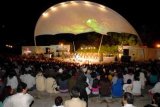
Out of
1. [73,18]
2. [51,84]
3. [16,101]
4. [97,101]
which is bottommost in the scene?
[97,101]

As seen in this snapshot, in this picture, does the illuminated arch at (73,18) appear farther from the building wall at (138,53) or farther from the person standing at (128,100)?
the person standing at (128,100)

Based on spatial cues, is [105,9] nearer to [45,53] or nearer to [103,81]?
[45,53]

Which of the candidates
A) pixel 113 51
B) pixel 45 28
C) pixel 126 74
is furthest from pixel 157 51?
pixel 126 74

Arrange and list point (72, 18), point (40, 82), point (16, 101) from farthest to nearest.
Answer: point (72, 18)
point (40, 82)
point (16, 101)

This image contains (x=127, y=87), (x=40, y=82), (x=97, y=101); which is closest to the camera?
(x=127, y=87)

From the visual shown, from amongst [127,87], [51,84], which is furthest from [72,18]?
[127,87]

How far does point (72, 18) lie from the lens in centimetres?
2562

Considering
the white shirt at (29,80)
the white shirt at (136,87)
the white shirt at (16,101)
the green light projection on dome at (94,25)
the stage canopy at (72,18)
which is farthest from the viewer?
the stage canopy at (72,18)

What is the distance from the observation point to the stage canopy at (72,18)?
2523 centimetres

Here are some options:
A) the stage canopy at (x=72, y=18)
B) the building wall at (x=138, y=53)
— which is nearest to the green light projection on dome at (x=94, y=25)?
the stage canopy at (x=72, y=18)

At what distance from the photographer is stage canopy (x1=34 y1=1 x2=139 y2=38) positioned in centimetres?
2523

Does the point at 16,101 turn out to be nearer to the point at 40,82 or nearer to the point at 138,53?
the point at 40,82

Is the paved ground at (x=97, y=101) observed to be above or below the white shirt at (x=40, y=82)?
below

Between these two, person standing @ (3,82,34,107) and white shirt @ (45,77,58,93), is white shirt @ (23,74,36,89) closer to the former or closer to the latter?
white shirt @ (45,77,58,93)
